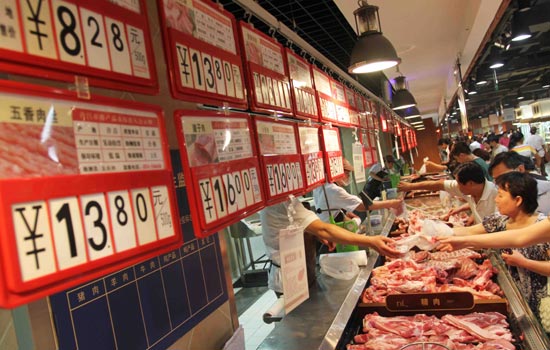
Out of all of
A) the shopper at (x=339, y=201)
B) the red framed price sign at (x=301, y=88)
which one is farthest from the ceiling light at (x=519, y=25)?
the red framed price sign at (x=301, y=88)

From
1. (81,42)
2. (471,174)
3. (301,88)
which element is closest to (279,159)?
(301,88)

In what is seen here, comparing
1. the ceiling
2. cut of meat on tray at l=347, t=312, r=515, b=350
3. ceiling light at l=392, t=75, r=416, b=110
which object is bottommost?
cut of meat on tray at l=347, t=312, r=515, b=350

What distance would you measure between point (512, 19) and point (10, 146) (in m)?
6.80

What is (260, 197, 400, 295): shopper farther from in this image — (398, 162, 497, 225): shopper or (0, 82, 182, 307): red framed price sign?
(398, 162, 497, 225): shopper

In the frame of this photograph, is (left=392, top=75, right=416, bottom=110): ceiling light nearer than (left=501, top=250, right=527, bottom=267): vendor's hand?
No

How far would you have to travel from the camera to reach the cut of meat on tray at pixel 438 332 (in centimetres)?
258

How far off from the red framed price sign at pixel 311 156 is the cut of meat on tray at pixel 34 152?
7.31 ft

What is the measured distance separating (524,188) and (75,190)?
3342 mm

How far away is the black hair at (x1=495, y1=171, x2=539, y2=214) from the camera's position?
11.1 feet

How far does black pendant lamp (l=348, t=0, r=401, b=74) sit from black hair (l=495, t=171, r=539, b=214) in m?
1.65

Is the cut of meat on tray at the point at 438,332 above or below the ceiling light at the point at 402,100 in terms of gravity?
below

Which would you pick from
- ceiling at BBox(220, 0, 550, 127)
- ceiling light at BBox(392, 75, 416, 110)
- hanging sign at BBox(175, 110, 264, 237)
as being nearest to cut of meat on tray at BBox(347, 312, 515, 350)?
hanging sign at BBox(175, 110, 264, 237)

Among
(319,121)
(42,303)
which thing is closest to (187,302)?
(42,303)

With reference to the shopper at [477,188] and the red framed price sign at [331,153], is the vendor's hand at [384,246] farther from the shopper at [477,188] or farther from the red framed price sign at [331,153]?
the shopper at [477,188]
